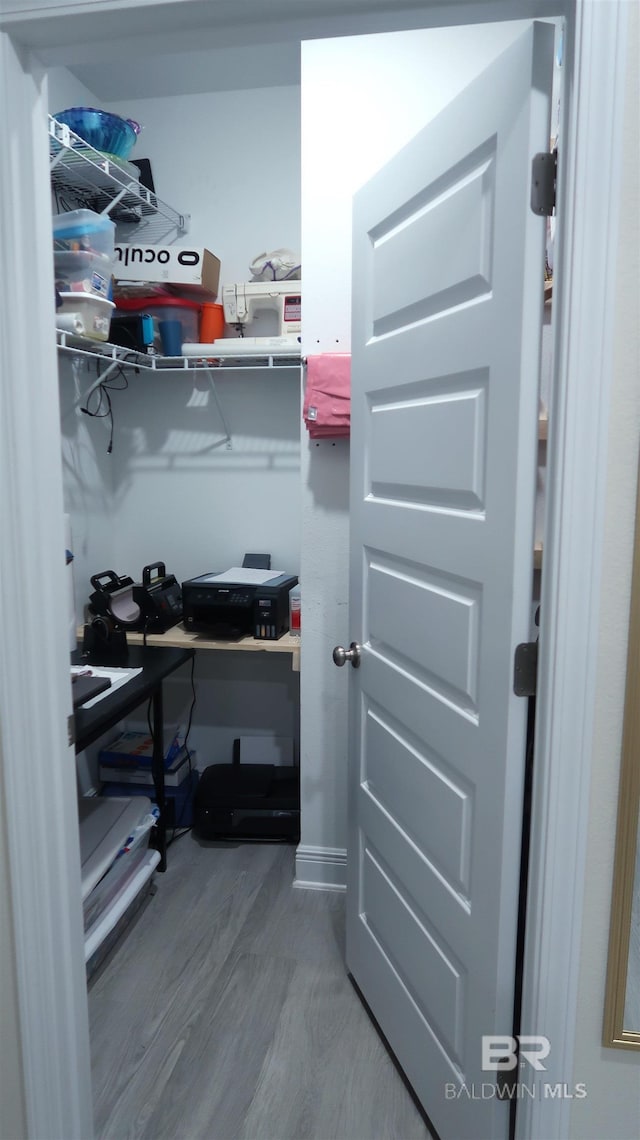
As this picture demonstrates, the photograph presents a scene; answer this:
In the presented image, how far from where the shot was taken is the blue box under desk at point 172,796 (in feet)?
8.78

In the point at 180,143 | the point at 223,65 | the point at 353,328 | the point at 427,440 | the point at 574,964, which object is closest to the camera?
the point at 574,964

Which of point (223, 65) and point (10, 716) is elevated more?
point (223, 65)

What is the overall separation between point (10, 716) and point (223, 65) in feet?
Answer: 8.14

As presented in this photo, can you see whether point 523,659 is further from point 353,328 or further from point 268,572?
point 268,572

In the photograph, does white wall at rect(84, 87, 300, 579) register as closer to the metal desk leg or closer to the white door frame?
the metal desk leg

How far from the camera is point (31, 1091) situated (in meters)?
1.17

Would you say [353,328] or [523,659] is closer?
[523,659]

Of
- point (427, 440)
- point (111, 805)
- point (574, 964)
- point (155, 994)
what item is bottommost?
point (155, 994)

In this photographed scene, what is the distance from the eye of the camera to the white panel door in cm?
104

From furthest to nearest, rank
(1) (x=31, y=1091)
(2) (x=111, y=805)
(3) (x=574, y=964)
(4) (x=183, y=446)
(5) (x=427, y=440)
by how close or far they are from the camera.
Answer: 1. (4) (x=183, y=446)
2. (2) (x=111, y=805)
3. (5) (x=427, y=440)
4. (1) (x=31, y=1091)
5. (3) (x=574, y=964)

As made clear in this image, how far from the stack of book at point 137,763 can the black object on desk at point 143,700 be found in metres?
0.16

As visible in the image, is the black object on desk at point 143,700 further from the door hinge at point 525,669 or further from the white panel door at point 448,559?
the door hinge at point 525,669

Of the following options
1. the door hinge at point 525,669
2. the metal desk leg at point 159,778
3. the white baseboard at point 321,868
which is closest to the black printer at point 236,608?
the metal desk leg at point 159,778

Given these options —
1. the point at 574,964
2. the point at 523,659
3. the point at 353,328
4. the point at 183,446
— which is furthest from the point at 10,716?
the point at 183,446
